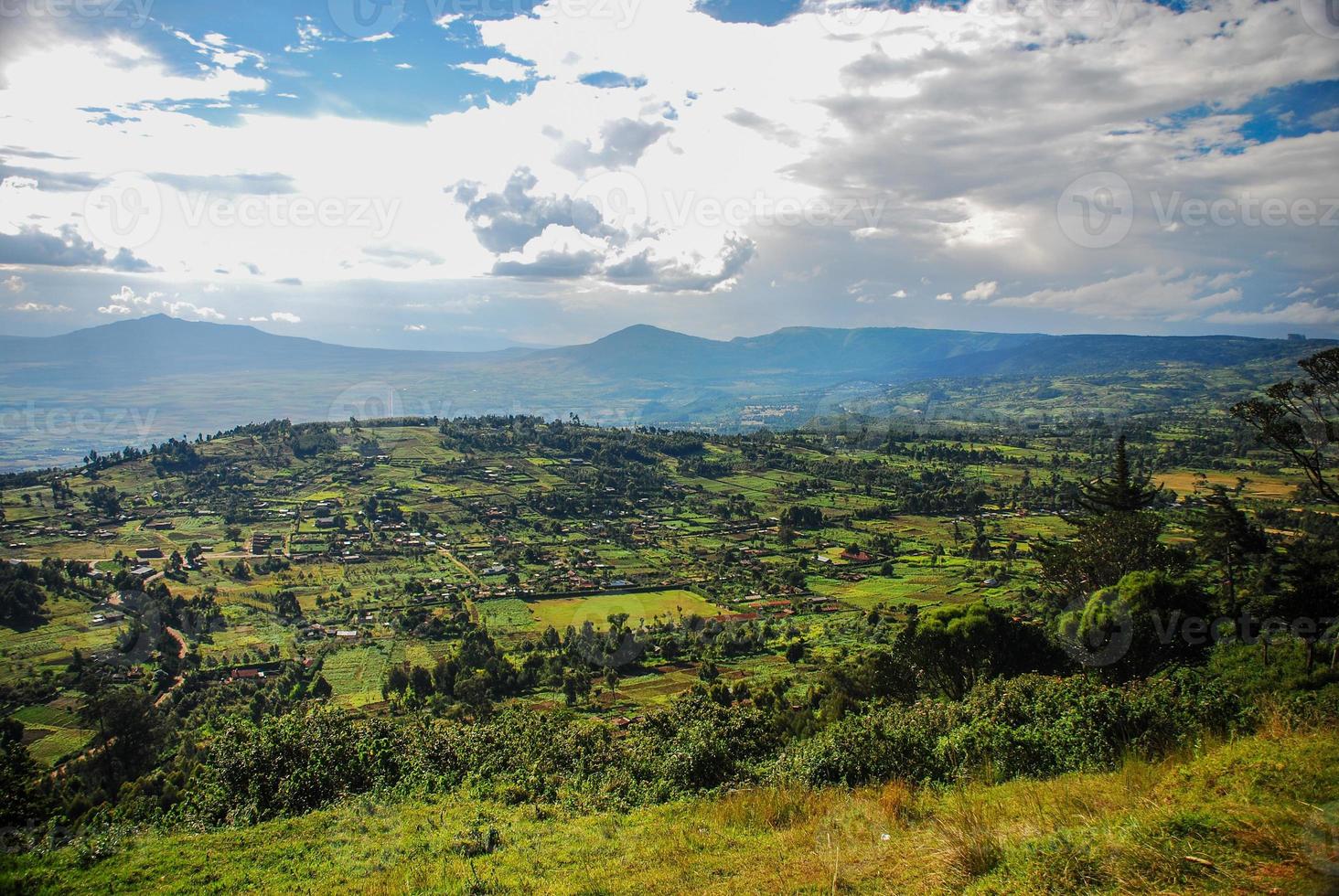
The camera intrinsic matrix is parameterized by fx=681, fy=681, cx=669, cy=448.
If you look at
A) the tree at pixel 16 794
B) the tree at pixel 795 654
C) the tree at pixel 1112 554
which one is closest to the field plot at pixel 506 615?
the tree at pixel 795 654

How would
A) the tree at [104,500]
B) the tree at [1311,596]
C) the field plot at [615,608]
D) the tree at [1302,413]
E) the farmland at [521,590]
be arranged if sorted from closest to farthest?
the tree at [1302,413]
the tree at [1311,596]
the farmland at [521,590]
the field plot at [615,608]
the tree at [104,500]

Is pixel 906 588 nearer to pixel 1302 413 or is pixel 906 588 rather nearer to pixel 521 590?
pixel 521 590

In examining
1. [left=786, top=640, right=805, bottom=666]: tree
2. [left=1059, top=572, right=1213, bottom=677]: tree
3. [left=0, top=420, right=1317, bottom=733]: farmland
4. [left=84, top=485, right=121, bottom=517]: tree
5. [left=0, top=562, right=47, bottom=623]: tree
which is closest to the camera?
[left=1059, top=572, right=1213, bottom=677]: tree

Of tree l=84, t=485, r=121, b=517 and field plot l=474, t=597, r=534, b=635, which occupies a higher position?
tree l=84, t=485, r=121, b=517

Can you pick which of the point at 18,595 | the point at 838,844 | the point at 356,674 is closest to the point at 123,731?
the point at 356,674

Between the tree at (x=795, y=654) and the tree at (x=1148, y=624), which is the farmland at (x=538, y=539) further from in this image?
the tree at (x=1148, y=624)

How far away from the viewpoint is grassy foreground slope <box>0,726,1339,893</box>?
5426 millimetres

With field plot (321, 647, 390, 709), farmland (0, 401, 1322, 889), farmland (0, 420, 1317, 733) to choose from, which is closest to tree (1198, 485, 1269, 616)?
farmland (0, 401, 1322, 889)

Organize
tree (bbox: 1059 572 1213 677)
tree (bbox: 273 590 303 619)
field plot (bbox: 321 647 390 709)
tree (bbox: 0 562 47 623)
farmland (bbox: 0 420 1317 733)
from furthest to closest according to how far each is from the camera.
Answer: tree (bbox: 273 590 303 619)
tree (bbox: 0 562 47 623)
farmland (bbox: 0 420 1317 733)
field plot (bbox: 321 647 390 709)
tree (bbox: 1059 572 1213 677)

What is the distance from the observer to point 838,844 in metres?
7.74

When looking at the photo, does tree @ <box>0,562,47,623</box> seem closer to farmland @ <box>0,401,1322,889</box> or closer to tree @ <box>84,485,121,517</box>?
farmland @ <box>0,401,1322,889</box>

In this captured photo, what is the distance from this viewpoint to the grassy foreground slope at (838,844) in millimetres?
5426

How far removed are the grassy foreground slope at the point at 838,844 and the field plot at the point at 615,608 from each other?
39819 millimetres

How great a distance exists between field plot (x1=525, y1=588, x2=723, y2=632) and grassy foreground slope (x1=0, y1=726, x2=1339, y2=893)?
39.8 meters
